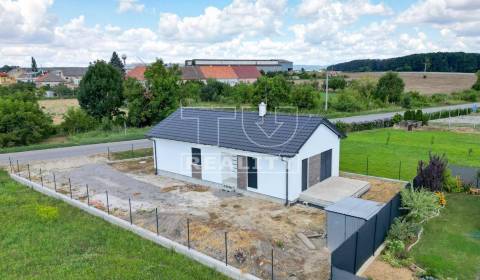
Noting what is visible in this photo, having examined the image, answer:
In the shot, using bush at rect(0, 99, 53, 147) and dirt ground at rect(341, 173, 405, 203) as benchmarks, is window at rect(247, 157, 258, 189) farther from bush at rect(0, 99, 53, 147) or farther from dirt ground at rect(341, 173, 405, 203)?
bush at rect(0, 99, 53, 147)

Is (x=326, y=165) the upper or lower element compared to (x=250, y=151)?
lower

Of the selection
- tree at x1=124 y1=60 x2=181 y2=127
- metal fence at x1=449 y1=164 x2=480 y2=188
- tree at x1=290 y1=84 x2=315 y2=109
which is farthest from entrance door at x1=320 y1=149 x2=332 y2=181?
tree at x1=290 y1=84 x2=315 y2=109

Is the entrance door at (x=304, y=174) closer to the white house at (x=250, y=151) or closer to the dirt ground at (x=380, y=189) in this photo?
the white house at (x=250, y=151)

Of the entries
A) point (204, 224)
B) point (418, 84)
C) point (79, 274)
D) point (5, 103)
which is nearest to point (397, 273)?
point (204, 224)

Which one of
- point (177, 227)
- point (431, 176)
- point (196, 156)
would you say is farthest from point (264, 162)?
point (431, 176)

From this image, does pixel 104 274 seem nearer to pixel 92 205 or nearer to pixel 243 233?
pixel 243 233

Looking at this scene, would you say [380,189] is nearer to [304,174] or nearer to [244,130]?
[304,174]

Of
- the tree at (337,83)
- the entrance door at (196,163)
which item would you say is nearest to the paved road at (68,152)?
the entrance door at (196,163)
